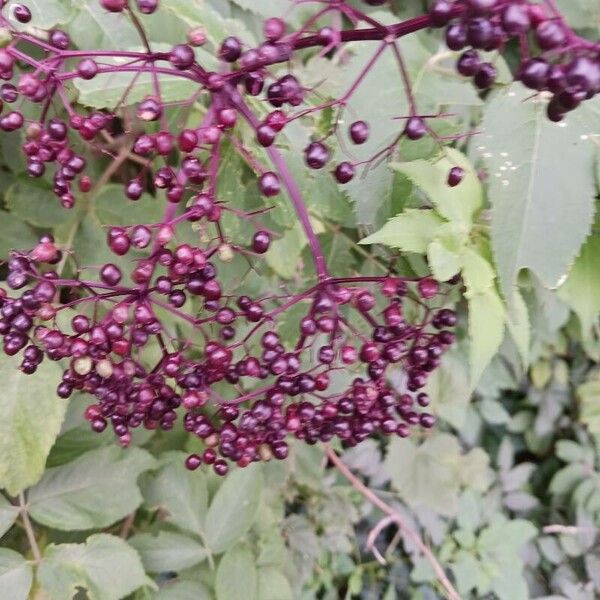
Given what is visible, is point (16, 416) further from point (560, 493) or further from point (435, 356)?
point (560, 493)

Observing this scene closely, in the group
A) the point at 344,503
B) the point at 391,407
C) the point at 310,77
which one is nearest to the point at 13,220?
the point at 310,77

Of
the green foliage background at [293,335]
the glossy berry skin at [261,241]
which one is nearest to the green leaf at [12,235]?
the green foliage background at [293,335]

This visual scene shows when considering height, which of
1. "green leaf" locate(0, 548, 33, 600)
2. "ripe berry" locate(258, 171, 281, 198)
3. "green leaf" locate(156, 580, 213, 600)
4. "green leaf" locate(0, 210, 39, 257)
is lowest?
"green leaf" locate(156, 580, 213, 600)

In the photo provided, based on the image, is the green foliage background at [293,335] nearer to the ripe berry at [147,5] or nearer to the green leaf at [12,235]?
the green leaf at [12,235]

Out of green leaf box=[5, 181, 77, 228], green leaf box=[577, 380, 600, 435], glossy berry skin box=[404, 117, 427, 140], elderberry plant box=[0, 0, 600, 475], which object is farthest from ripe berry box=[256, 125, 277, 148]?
green leaf box=[577, 380, 600, 435]

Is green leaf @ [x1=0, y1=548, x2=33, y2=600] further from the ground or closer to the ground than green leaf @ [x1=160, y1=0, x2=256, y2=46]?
closer to the ground

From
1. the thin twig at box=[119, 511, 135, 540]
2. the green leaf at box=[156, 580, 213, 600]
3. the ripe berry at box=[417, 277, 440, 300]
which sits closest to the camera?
the ripe berry at box=[417, 277, 440, 300]

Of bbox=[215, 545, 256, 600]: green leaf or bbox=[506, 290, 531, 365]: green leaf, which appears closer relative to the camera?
bbox=[506, 290, 531, 365]: green leaf

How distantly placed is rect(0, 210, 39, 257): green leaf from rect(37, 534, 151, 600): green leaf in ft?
1.34

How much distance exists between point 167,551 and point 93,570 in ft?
0.41

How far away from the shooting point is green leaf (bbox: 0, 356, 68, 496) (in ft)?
2.39

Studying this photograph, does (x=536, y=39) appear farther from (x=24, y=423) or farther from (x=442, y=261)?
(x=24, y=423)

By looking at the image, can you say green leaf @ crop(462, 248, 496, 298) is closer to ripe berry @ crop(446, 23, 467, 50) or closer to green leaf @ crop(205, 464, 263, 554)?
ripe berry @ crop(446, 23, 467, 50)

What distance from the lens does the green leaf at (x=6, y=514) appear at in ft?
2.50
